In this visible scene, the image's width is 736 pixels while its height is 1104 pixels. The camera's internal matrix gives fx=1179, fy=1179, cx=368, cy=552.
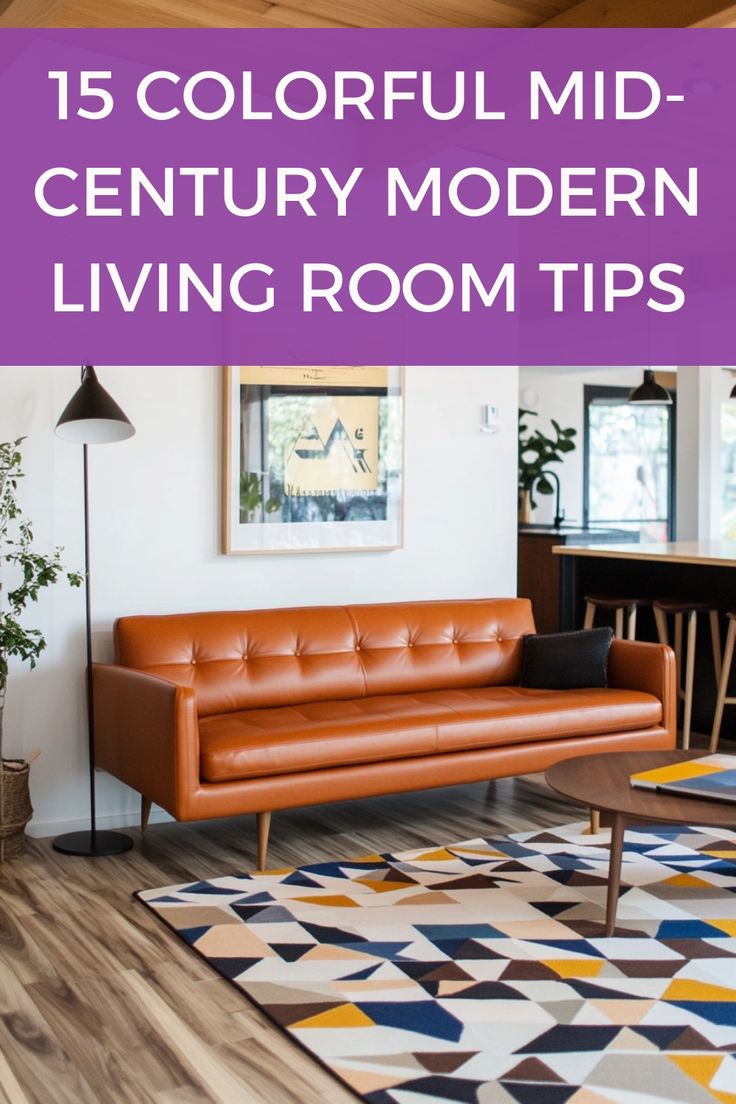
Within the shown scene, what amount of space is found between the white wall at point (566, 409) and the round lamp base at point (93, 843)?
7301 millimetres

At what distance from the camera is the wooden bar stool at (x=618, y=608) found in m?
6.07

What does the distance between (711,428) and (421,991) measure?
694 cm

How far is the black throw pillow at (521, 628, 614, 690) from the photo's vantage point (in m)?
4.88

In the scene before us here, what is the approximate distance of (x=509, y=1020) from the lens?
2.74m

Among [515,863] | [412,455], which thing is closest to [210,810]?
[515,863]

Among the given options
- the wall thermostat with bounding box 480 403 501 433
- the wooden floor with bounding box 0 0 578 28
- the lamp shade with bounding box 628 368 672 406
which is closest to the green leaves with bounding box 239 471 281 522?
the wall thermostat with bounding box 480 403 501 433

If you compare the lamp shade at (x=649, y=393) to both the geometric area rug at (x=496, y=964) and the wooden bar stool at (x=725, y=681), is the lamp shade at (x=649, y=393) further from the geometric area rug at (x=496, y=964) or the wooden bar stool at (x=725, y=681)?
the geometric area rug at (x=496, y=964)

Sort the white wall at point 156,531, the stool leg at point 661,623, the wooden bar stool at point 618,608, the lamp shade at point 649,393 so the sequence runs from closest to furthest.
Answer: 1. the white wall at point 156,531
2. the stool leg at point 661,623
3. the wooden bar stool at point 618,608
4. the lamp shade at point 649,393

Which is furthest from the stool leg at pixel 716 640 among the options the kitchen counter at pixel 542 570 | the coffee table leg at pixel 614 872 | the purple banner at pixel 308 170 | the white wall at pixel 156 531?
the coffee table leg at pixel 614 872

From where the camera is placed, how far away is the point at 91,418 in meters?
3.95

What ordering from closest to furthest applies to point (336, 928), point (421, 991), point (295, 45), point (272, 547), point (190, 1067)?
point (190, 1067)
point (421, 991)
point (336, 928)
point (295, 45)
point (272, 547)

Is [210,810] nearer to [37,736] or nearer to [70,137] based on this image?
[37,736]

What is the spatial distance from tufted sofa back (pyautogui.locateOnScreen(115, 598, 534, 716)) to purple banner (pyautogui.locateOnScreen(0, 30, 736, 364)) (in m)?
1.06

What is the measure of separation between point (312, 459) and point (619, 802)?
2220 millimetres
